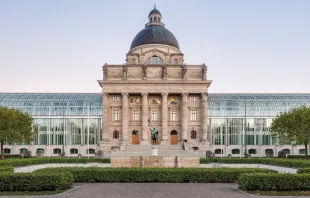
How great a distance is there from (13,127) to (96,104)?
2735cm

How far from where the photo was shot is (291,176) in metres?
24.0

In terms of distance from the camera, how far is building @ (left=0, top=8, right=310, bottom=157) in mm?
74625

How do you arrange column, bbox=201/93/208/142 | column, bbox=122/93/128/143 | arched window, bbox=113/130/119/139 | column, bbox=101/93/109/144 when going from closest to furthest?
column, bbox=122/93/128/143 → column, bbox=101/93/109/144 → column, bbox=201/93/208/142 → arched window, bbox=113/130/119/139

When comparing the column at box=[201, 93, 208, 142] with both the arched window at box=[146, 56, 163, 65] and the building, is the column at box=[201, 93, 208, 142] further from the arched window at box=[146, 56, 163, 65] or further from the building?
the arched window at box=[146, 56, 163, 65]

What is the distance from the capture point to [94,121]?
8200 centimetres

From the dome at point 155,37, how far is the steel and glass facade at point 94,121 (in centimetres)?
1705

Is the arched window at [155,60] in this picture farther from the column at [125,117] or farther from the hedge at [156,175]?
the hedge at [156,175]

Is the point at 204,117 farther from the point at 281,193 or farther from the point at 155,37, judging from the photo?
the point at 281,193

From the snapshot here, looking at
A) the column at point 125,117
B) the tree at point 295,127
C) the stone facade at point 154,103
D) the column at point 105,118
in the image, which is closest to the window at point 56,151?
the stone facade at point 154,103

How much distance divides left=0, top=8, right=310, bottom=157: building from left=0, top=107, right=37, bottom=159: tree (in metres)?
13.6

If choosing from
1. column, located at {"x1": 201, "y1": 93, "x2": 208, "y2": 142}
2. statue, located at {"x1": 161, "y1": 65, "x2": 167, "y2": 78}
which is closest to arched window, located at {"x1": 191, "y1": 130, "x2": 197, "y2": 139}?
column, located at {"x1": 201, "y1": 93, "x2": 208, "y2": 142}

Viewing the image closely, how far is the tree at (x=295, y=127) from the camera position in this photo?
55.6m

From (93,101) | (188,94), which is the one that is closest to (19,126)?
(93,101)

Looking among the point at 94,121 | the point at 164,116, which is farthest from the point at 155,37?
the point at 94,121
